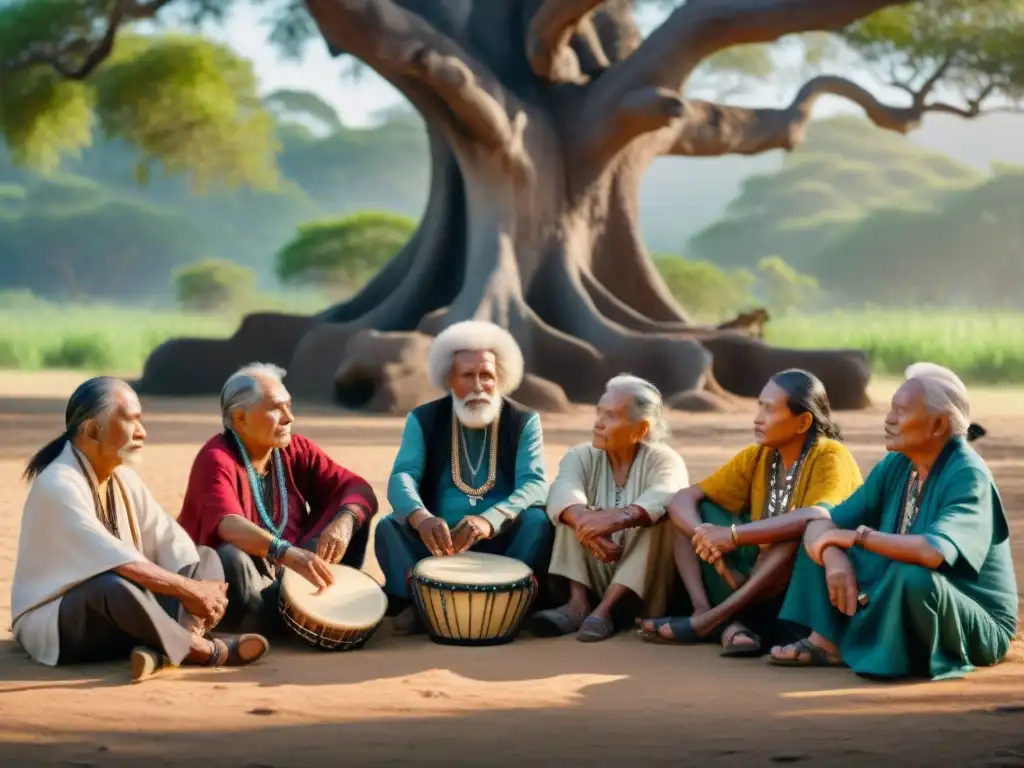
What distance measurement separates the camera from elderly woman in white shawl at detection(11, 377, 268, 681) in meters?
5.32

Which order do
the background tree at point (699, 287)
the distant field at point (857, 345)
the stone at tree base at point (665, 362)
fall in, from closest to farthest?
the stone at tree base at point (665, 362) → the distant field at point (857, 345) → the background tree at point (699, 287)

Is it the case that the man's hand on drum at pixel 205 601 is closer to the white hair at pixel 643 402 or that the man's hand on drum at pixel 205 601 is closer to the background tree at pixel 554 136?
the white hair at pixel 643 402

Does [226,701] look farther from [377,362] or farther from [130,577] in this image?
[377,362]

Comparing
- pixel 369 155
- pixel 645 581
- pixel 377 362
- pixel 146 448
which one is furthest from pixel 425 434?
pixel 369 155

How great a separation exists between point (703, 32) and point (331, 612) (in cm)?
1314

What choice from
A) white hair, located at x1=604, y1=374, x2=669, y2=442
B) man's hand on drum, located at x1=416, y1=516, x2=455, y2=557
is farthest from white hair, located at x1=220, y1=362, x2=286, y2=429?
white hair, located at x1=604, y1=374, x2=669, y2=442

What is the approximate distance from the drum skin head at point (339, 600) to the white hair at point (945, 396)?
6.75ft

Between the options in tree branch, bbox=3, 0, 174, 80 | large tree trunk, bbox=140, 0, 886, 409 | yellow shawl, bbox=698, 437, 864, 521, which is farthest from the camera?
tree branch, bbox=3, 0, 174, 80

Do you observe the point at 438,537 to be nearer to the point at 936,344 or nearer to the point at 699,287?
the point at 936,344

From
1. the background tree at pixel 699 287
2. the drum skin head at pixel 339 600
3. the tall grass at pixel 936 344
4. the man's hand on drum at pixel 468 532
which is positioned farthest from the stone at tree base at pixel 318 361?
the background tree at pixel 699 287

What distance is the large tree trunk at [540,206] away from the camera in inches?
677

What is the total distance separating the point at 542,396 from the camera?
16234 millimetres

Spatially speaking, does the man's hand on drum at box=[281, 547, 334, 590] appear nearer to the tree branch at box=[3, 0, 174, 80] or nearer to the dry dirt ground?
the dry dirt ground

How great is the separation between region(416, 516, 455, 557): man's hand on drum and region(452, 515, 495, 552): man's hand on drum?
1.4 inches
